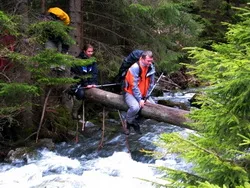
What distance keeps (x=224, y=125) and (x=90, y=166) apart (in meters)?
5.79

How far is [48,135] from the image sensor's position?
1042 centimetres

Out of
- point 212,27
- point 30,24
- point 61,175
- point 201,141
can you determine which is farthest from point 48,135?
point 212,27

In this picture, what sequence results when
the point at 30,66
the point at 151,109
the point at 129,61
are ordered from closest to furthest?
the point at 30,66 → the point at 151,109 → the point at 129,61

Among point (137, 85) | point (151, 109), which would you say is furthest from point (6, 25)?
point (151, 109)

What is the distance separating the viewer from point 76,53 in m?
11.9

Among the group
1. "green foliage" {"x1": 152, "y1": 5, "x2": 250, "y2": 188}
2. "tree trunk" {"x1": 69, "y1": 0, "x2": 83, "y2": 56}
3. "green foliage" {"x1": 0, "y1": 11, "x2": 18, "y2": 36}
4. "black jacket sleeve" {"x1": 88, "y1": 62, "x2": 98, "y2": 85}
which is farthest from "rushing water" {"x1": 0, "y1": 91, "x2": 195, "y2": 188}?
"green foliage" {"x1": 152, "y1": 5, "x2": 250, "y2": 188}

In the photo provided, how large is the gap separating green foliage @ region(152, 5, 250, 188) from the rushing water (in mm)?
3254

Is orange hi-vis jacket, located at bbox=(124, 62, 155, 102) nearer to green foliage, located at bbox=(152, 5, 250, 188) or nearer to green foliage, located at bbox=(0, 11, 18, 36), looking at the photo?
green foliage, located at bbox=(0, 11, 18, 36)

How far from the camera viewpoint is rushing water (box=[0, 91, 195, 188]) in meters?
7.55

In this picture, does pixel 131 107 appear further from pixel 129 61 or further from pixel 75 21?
pixel 75 21

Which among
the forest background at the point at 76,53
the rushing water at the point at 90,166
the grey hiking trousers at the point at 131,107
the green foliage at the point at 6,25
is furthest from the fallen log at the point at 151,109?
the green foliage at the point at 6,25

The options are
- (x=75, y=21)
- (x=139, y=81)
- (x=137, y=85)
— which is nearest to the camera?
(x=137, y=85)

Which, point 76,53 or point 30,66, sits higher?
point 30,66

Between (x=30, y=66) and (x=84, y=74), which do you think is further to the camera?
(x=84, y=74)
